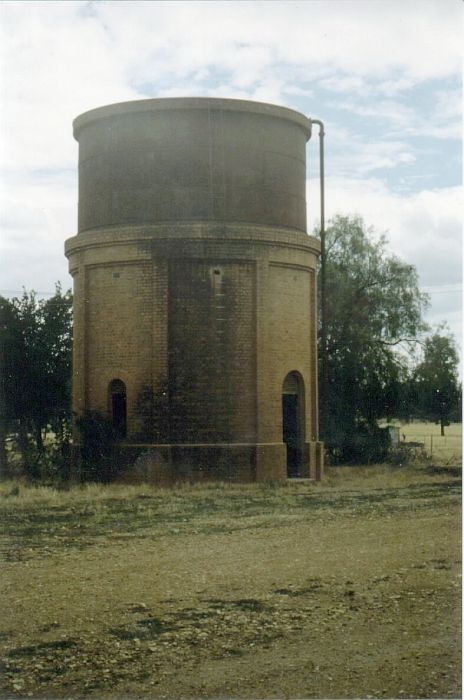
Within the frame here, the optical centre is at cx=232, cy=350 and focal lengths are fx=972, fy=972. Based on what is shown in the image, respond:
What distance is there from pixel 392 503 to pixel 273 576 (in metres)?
8.59

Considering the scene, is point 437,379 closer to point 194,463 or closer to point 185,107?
point 194,463

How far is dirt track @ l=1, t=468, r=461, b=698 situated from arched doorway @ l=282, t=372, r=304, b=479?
933cm

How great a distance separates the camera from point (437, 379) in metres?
33.8

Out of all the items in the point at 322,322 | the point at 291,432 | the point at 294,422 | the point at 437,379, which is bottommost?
the point at 291,432

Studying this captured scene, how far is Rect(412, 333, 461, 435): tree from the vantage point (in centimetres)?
3388

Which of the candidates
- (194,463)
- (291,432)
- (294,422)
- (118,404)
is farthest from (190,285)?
(291,432)

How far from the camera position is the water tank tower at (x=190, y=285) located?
74.2ft

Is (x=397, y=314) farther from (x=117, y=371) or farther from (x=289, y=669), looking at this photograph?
(x=289, y=669)

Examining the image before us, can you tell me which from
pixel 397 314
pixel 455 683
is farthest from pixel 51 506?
pixel 397 314

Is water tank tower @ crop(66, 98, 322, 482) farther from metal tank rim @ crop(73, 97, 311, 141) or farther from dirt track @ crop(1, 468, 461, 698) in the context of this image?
dirt track @ crop(1, 468, 461, 698)

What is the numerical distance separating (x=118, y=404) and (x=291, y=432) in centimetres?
458

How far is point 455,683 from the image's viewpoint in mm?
7039

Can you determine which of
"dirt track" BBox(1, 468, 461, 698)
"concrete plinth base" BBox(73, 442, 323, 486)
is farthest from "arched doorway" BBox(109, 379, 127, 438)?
"dirt track" BBox(1, 468, 461, 698)

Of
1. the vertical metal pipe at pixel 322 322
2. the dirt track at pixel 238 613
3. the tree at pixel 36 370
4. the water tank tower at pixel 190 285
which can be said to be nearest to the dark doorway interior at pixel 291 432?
the water tank tower at pixel 190 285
